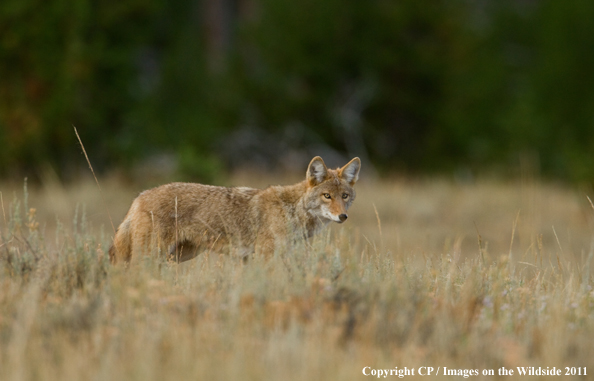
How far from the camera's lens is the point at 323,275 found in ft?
17.8

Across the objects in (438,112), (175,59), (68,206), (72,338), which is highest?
(175,59)

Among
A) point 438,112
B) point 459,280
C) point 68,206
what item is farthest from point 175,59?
point 459,280

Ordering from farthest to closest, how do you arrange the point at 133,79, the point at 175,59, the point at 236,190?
the point at 175,59 < the point at 133,79 < the point at 236,190

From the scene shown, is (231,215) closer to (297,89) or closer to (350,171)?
(350,171)

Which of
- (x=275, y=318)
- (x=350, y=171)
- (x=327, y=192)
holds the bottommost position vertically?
(x=275, y=318)

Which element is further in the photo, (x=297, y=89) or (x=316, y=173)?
(x=297, y=89)

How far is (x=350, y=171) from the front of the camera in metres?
7.45

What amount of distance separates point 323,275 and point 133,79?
46.1 feet

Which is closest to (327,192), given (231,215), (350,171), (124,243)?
(350,171)

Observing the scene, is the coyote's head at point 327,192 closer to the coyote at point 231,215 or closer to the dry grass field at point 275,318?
the coyote at point 231,215

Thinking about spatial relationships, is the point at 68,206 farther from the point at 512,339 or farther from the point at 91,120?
the point at 512,339

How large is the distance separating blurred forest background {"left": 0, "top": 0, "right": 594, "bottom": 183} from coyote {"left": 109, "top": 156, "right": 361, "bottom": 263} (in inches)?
300

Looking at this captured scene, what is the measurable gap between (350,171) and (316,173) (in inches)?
17.4

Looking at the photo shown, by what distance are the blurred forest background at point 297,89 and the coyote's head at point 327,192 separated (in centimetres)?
767
